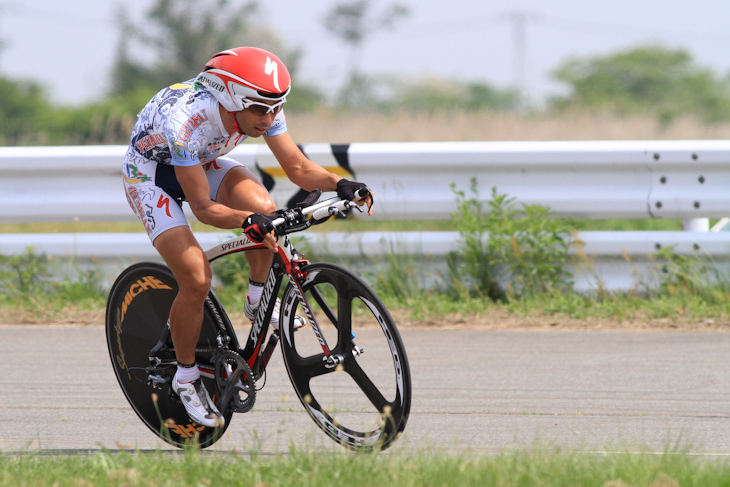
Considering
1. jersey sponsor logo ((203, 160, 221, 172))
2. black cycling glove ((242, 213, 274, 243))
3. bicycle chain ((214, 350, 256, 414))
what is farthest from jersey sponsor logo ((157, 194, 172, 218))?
bicycle chain ((214, 350, 256, 414))

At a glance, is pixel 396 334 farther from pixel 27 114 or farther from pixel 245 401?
pixel 27 114

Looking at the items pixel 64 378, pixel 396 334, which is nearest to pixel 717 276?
pixel 396 334

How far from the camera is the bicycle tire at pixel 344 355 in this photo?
12.7 ft

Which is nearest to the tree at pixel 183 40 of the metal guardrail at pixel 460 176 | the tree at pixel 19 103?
the tree at pixel 19 103

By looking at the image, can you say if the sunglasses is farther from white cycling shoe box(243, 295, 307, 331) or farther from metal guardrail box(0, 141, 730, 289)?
metal guardrail box(0, 141, 730, 289)

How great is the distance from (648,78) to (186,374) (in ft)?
219

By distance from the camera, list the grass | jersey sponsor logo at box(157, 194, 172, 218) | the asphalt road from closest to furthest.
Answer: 1. the grass
2. jersey sponsor logo at box(157, 194, 172, 218)
3. the asphalt road

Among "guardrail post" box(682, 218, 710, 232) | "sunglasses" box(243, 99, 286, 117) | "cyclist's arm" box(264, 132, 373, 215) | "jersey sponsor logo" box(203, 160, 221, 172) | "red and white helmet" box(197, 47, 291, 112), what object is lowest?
"guardrail post" box(682, 218, 710, 232)

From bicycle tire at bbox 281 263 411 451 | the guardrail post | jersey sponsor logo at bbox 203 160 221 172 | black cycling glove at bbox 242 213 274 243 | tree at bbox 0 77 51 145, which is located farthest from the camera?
tree at bbox 0 77 51 145

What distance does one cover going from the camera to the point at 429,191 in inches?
287

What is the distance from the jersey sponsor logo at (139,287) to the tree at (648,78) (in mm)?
58164

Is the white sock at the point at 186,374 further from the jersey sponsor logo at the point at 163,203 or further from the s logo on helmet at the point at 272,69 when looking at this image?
the s logo on helmet at the point at 272,69

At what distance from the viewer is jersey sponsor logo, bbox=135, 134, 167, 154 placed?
4.08 metres

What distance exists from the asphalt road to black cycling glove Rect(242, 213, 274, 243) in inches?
34.1
